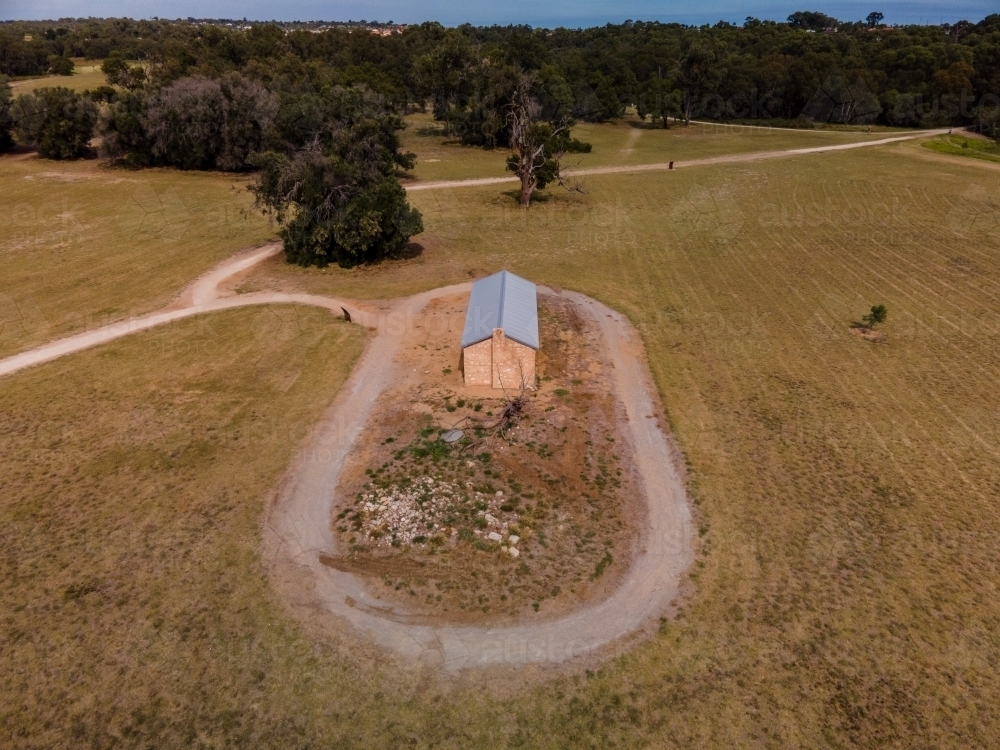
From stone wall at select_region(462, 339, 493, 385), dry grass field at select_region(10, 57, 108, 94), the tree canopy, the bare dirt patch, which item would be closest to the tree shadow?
the bare dirt patch

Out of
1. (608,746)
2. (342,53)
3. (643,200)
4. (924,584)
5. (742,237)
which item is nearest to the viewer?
(608,746)

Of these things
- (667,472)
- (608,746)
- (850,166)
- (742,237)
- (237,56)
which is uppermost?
(237,56)

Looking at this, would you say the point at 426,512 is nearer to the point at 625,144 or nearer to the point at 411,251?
the point at 411,251

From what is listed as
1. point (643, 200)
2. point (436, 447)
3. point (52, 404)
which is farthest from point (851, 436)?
point (643, 200)

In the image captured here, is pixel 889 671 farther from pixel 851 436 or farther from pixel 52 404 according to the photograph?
pixel 52 404

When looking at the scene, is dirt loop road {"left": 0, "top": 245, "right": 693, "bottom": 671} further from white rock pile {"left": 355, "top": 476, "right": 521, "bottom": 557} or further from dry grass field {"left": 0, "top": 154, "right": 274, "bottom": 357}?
dry grass field {"left": 0, "top": 154, "right": 274, "bottom": 357}

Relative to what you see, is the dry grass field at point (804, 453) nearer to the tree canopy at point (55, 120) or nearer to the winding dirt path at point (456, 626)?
the winding dirt path at point (456, 626)

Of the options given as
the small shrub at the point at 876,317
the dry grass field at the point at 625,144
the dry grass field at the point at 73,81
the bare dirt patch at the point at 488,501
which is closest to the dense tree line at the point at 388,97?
the dry grass field at the point at 625,144
